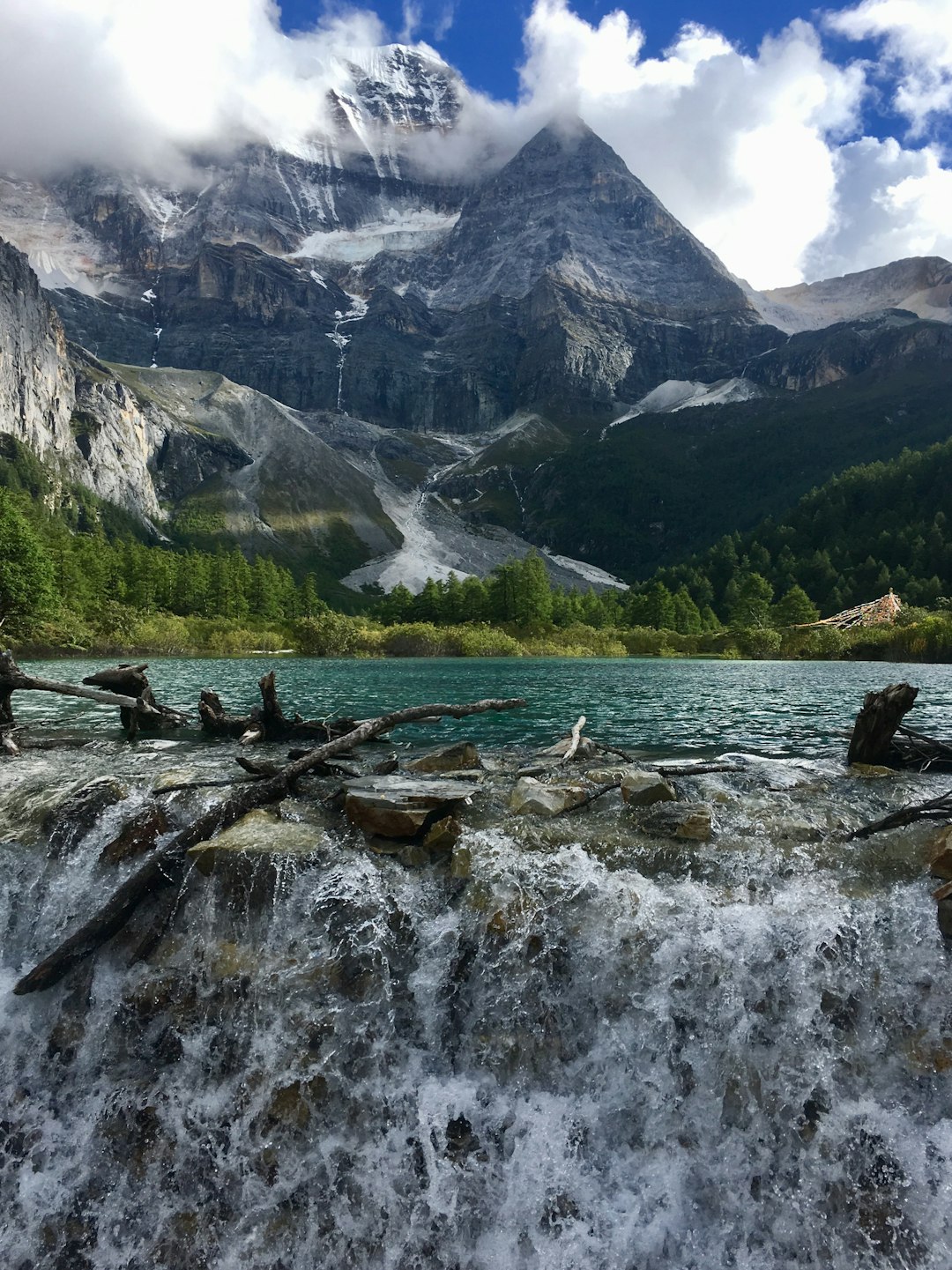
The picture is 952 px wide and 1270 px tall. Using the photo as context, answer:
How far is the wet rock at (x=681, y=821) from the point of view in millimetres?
12438

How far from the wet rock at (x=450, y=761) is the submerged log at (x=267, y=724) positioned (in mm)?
3381

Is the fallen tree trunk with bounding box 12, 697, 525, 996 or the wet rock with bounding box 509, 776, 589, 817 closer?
the fallen tree trunk with bounding box 12, 697, 525, 996

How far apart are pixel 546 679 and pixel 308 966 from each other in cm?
5246

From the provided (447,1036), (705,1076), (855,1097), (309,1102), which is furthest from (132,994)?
(855,1097)

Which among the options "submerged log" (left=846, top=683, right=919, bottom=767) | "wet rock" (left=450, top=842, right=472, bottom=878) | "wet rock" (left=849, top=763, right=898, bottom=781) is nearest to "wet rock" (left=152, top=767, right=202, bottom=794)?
"wet rock" (left=450, top=842, right=472, bottom=878)

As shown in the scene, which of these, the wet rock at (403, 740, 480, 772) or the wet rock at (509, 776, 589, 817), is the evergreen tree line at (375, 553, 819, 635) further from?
the wet rock at (509, 776, 589, 817)

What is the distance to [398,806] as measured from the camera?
12586 millimetres

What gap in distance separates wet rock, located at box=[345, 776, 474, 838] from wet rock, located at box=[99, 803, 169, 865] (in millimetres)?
3638

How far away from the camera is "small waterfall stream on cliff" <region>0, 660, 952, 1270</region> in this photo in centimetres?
776

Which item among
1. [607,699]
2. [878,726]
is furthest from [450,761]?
[607,699]

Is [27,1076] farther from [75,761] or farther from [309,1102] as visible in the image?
[75,761]

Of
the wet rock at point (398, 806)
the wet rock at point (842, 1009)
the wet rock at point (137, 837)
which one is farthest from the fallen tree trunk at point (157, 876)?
the wet rock at point (842, 1009)

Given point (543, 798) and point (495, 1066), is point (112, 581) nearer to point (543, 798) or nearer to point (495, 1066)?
point (543, 798)

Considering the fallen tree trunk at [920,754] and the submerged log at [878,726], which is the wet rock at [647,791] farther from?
the fallen tree trunk at [920,754]
